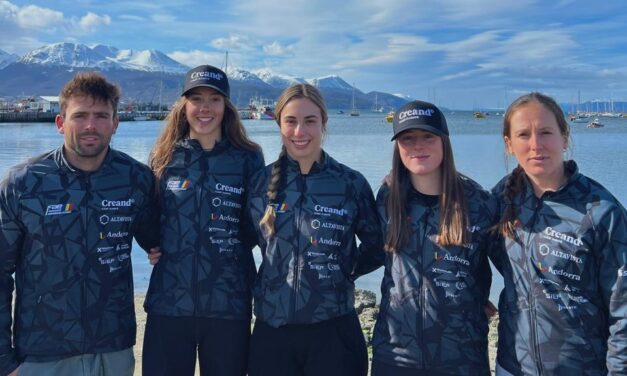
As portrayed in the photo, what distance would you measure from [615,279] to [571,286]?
0.24 metres

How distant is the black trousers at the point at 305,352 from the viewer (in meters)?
3.80

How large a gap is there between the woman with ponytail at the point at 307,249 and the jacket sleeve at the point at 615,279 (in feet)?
5.02

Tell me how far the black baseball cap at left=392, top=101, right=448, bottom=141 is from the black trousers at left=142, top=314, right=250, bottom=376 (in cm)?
191

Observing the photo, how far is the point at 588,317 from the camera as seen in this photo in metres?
3.22

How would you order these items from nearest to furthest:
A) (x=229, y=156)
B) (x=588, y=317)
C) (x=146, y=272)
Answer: (x=588, y=317) → (x=229, y=156) → (x=146, y=272)

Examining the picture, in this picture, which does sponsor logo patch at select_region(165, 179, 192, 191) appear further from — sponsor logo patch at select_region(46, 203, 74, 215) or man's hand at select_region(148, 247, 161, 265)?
sponsor logo patch at select_region(46, 203, 74, 215)

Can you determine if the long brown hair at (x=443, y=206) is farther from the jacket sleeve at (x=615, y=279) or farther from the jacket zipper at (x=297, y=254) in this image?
the jacket sleeve at (x=615, y=279)

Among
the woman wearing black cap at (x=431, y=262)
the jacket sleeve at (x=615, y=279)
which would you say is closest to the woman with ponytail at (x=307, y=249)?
the woman wearing black cap at (x=431, y=262)

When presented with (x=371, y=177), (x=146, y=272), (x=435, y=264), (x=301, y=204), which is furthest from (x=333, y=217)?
(x=371, y=177)

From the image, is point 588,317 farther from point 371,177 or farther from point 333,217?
point 371,177

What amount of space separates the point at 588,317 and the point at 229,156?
2.81 m

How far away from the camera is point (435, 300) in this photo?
354 cm

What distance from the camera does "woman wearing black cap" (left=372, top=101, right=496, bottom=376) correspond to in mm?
3508

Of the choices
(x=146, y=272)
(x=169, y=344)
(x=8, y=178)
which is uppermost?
(x=8, y=178)
